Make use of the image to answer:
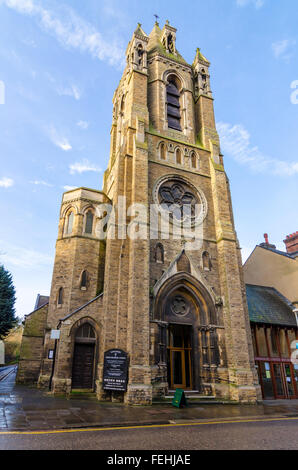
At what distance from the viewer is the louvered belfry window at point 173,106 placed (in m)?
24.0

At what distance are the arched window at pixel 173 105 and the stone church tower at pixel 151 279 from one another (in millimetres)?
166

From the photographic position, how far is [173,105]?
24.8 metres

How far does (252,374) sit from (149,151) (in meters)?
15.2

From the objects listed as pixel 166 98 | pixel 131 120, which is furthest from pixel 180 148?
pixel 166 98

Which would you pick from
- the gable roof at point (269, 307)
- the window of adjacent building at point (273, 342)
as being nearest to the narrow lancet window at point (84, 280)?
the gable roof at point (269, 307)

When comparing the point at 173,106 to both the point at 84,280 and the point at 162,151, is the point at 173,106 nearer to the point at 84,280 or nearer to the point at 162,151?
the point at 162,151

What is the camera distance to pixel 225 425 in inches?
345

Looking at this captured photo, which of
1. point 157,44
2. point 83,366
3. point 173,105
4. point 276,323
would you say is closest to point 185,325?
point 83,366

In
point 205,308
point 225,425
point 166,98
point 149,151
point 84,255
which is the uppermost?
point 166,98

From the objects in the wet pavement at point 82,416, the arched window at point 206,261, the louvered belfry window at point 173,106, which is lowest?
the wet pavement at point 82,416

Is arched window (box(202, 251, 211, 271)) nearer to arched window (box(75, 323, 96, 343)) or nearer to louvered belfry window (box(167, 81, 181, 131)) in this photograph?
arched window (box(75, 323, 96, 343))

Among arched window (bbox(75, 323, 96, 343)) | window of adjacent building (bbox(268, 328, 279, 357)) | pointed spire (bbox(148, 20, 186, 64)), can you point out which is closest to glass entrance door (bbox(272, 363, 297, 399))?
window of adjacent building (bbox(268, 328, 279, 357))

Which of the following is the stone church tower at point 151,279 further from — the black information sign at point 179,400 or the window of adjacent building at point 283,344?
the window of adjacent building at point 283,344

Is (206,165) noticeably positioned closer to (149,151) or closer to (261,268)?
(149,151)
